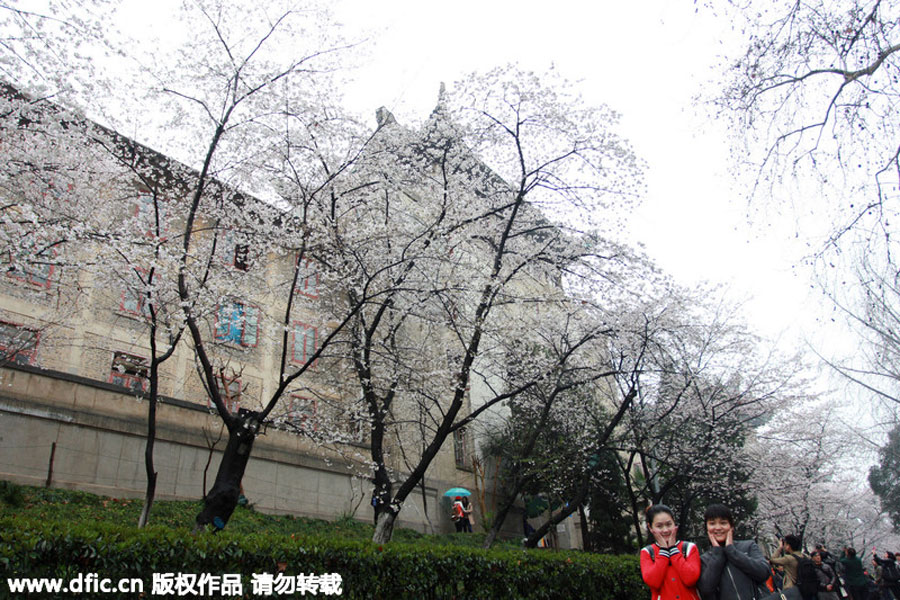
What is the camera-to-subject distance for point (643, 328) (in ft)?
51.2

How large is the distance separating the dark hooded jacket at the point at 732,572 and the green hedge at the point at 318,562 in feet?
12.9

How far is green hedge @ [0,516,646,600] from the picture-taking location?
16.9 ft

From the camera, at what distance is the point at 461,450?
26922mm

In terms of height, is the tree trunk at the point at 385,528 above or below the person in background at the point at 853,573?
above

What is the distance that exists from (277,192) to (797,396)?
60.7ft

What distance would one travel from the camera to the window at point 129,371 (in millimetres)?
17500

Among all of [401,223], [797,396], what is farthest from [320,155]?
[797,396]

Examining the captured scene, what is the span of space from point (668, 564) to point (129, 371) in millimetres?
17109

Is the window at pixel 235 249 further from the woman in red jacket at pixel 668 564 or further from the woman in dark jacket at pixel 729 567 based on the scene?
the woman in dark jacket at pixel 729 567

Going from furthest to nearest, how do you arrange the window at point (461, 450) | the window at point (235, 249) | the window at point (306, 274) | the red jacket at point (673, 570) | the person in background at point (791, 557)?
the window at point (461, 450) → the window at point (235, 249) → the window at point (306, 274) → the person in background at point (791, 557) → the red jacket at point (673, 570)

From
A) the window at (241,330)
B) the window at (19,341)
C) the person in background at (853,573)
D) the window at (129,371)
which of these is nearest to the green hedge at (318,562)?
the person in background at (853,573)

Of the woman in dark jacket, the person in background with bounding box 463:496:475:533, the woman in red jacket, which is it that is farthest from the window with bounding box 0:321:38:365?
the woman in dark jacket

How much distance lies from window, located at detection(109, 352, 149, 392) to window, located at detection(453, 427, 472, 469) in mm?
12876

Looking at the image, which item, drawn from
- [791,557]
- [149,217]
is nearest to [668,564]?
[791,557]
